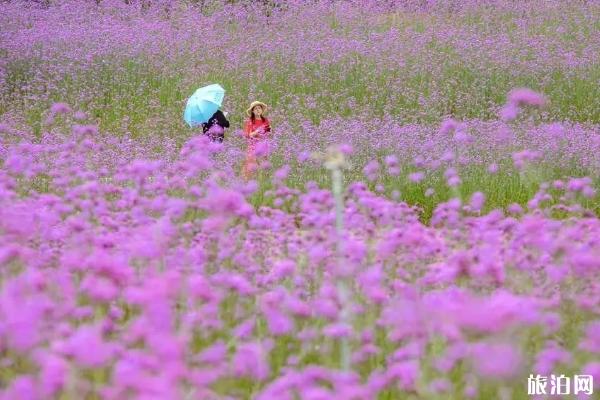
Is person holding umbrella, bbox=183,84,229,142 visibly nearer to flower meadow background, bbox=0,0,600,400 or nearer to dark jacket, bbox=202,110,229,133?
dark jacket, bbox=202,110,229,133

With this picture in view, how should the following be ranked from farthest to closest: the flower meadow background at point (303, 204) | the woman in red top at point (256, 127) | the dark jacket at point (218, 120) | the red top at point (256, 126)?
the dark jacket at point (218, 120) → the red top at point (256, 126) → the woman in red top at point (256, 127) → the flower meadow background at point (303, 204)

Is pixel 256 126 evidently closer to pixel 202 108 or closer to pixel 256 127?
pixel 256 127

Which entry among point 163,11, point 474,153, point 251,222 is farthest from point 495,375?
point 163,11

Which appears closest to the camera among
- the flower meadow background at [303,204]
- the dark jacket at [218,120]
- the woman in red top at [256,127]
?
the flower meadow background at [303,204]

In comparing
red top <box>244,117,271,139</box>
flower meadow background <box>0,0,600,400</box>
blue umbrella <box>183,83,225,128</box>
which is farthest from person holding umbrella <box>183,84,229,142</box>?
flower meadow background <box>0,0,600,400</box>

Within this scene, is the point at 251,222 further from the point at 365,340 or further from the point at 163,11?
the point at 163,11

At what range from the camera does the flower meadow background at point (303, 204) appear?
2.28m

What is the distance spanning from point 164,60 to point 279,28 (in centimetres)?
276

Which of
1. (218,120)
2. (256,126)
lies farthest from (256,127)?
(218,120)

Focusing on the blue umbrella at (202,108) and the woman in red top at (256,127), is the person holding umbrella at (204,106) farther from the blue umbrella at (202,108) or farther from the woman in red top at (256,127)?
the woman in red top at (256,127)

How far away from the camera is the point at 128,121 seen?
1106cm

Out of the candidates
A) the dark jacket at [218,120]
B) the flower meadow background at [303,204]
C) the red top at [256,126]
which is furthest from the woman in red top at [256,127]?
the dark jacket at [218,120]

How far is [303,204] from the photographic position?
3777 mm

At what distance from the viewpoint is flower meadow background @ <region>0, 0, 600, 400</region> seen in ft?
7.48
